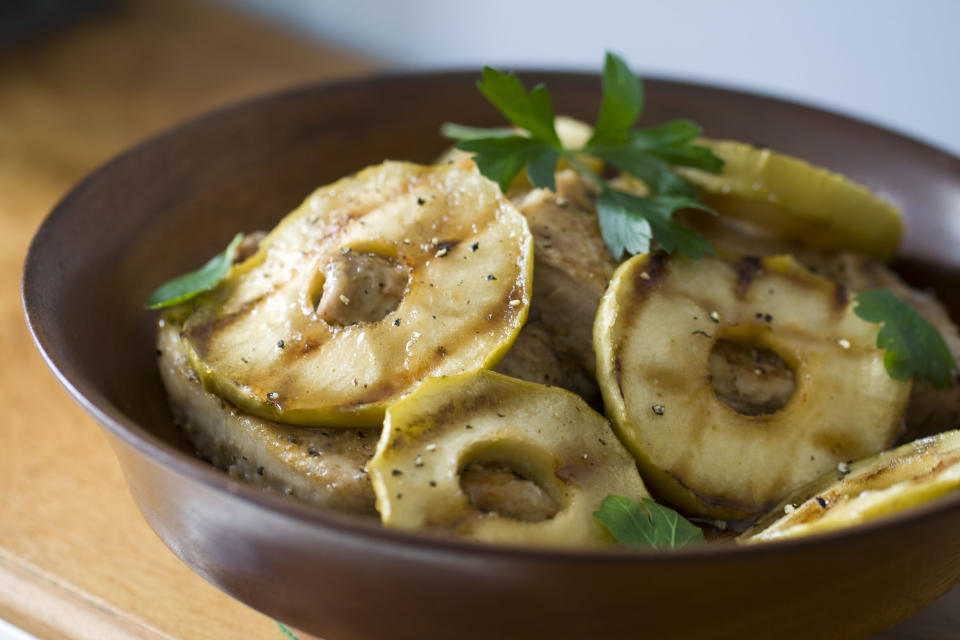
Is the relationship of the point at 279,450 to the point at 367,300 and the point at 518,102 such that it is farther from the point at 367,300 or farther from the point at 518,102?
the point at 518,102

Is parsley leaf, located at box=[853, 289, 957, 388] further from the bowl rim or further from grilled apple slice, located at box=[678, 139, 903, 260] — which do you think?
the bowl rim

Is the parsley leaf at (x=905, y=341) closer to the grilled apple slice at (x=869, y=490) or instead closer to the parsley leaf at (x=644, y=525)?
the grilled apple slice at (x=869, y=490)

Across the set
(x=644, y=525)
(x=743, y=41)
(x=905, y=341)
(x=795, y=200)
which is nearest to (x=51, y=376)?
(x=644, y=525)

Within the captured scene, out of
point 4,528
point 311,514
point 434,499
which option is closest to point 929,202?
point 434,499

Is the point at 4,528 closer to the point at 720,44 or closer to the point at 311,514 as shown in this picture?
the point at 311,514

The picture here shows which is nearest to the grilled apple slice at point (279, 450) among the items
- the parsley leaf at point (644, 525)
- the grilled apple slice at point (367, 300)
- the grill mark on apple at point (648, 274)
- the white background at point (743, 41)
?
the grilled apple slice at point (367, 300)
